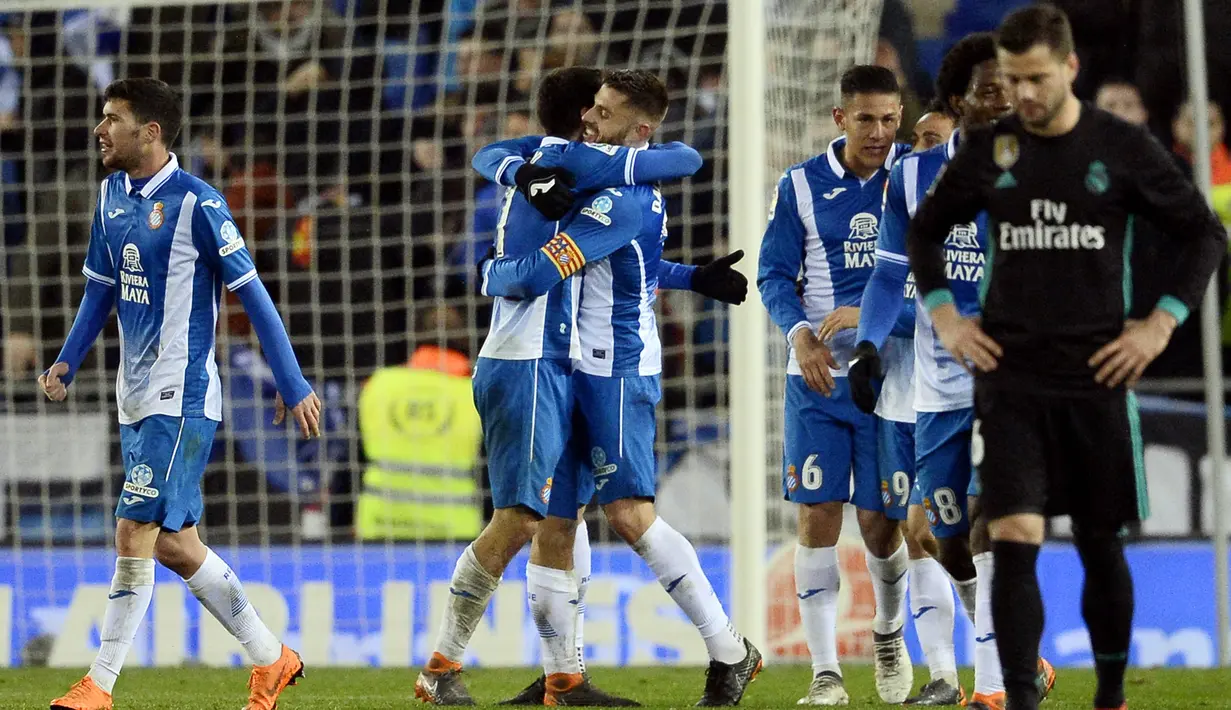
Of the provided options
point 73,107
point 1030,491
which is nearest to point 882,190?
point 1030,491

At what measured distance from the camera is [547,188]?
219 inches

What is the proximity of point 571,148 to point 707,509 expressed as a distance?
13.0 ft

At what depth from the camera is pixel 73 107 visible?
36.4 feet

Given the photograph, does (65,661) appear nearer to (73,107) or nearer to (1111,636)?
(73,107)

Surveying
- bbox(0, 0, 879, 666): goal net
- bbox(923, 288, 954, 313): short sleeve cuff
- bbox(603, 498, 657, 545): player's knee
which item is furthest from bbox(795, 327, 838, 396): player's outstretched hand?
bbox(0, 0, 879, 666): goal net

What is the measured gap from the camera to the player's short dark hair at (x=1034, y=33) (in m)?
4.18

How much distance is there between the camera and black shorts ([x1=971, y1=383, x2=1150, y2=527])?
4.35 meters

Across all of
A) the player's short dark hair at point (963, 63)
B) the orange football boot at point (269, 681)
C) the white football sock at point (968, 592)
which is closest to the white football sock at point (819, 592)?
the white football sock at point (968, 592)

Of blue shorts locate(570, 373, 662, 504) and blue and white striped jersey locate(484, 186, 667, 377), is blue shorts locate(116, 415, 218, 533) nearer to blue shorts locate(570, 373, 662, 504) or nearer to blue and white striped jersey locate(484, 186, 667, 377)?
blue and white striped jersey locate(484, 186, 667, 377)

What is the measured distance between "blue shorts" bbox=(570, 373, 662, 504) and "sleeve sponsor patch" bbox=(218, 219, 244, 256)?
1181mm

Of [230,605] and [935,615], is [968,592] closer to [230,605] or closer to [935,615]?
[935,615]

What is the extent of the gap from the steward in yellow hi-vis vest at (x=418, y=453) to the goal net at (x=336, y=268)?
28 millimetres

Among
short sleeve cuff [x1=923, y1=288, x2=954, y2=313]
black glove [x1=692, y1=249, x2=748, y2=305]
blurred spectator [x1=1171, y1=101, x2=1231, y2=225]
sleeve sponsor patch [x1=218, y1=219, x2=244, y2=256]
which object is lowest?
short sleeve cuff [x1=923, y1=288, x2=954, y2=313]

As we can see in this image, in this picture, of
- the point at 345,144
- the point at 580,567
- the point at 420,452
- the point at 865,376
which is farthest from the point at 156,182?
the point at 345,144
